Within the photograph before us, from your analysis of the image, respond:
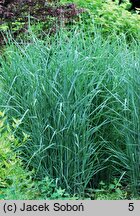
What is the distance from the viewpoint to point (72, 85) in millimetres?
4266

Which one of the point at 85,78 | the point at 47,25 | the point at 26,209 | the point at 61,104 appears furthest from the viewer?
the point at 47,25

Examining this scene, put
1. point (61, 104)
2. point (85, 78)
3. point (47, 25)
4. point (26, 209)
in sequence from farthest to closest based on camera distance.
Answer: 1. point (47, 25)
2. point (85, 78)
3. point (61, 104)
4. point (26, 209)

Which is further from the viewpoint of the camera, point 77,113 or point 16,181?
point 77,113

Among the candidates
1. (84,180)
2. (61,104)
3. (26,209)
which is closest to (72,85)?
(61,104)

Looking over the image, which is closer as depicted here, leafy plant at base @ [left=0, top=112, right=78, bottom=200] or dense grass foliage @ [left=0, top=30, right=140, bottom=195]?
leafy plant at base @ [left=0, top=112, right=78, bottom=200]

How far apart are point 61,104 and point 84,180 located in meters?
0.75

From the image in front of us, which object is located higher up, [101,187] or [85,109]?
[85,109]

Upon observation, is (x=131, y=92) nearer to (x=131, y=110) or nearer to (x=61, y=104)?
(x=131, y=110)

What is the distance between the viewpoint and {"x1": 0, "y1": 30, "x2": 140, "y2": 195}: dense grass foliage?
170 inches

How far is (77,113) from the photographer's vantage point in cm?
431

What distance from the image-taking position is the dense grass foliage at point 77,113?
432 centimetres

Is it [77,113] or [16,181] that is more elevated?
[77,113]

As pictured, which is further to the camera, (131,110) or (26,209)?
(131,110)

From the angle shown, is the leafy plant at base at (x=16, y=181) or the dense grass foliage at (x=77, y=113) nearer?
the leafy plant at base at (x=16, y=181)
